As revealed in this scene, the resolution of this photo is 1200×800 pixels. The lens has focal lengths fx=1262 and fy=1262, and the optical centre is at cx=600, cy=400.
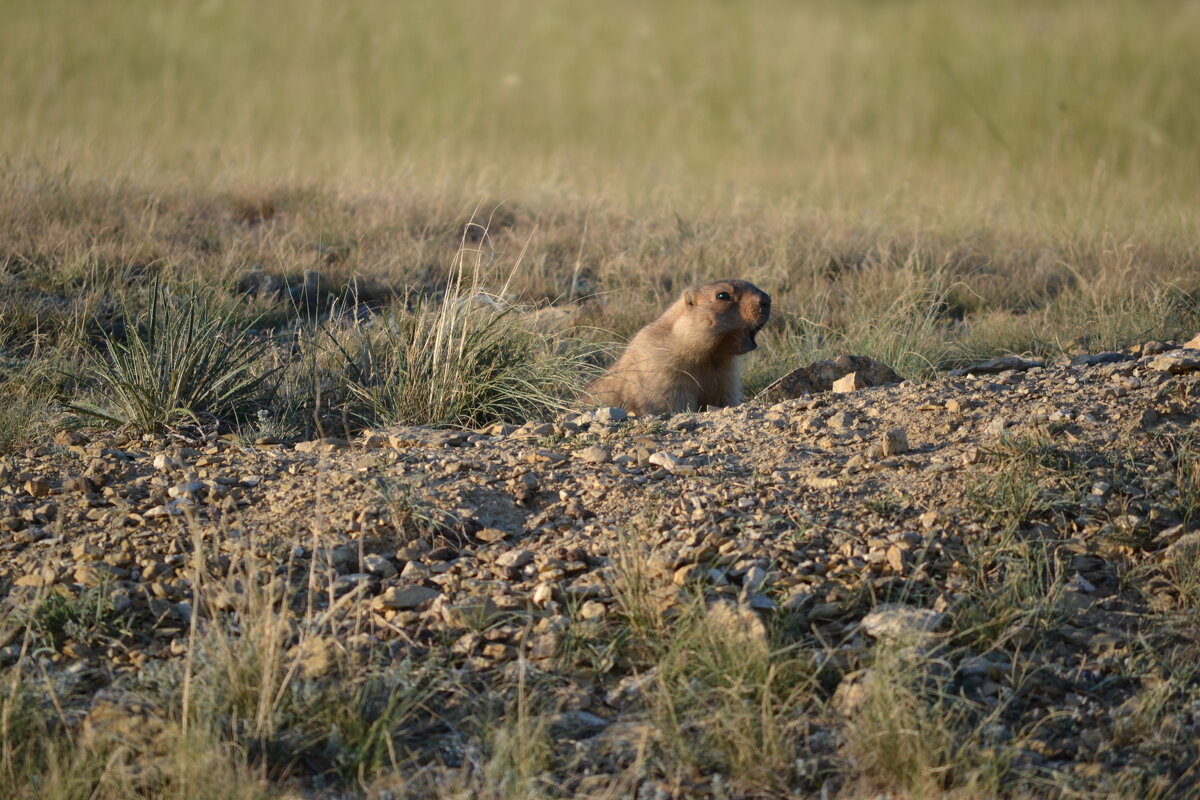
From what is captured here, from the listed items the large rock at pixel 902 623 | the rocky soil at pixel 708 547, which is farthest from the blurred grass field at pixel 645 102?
the large rock at pixel 902 623

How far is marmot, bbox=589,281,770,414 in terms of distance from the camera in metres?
6.39

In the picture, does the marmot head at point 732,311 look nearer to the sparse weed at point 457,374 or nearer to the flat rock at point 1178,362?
the sparse weed at point 457,374

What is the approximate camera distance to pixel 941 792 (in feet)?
10.0

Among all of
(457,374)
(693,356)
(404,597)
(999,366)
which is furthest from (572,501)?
(999,366)

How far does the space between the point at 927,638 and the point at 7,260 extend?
5854 millimetres

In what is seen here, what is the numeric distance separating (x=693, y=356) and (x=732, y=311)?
30 centimetres

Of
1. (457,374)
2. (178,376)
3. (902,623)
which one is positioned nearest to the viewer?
(902,623)

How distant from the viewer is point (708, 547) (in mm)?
3922

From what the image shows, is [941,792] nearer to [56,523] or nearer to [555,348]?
[56,523]

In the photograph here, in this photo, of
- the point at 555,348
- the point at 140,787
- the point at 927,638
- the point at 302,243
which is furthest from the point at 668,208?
the point at 140,787

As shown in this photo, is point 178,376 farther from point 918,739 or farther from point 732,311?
point 918,739

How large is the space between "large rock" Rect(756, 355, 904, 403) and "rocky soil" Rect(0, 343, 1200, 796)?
74 cm

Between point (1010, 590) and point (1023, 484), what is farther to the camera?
point (1023, 484)

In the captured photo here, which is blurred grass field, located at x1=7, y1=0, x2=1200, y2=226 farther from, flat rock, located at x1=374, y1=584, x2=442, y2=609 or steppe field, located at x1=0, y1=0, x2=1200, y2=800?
flat rock, located at x1=374, y1=584, x2=442, y2=609
